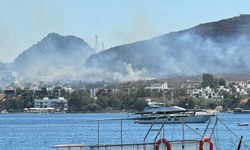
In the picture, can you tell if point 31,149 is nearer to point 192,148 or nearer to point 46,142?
point 46,142

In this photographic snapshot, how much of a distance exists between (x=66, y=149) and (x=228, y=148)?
41853 millimetres

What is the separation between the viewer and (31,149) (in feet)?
306

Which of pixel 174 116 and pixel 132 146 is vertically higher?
pixel 174 116

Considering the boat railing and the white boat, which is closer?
the boat railing

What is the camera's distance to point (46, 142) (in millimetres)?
106938

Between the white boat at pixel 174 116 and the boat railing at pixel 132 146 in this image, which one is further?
the white boat at pixel 174 116

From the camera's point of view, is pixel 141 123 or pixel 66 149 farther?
pixel 141 123

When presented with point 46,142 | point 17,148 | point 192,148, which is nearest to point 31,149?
point 17,148

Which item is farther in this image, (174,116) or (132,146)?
(174,116)

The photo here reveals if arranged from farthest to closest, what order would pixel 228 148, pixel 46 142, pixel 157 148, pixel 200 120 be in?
1. pixel 200 120
2. pixel 46 142
3. pixel 228 148
4. pixel 157 148

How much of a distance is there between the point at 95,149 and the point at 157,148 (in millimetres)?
3594

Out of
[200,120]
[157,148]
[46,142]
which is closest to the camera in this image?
[157,148]

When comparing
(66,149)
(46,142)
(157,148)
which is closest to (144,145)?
(157,148)

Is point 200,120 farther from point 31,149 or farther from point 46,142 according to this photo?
point 31,149
